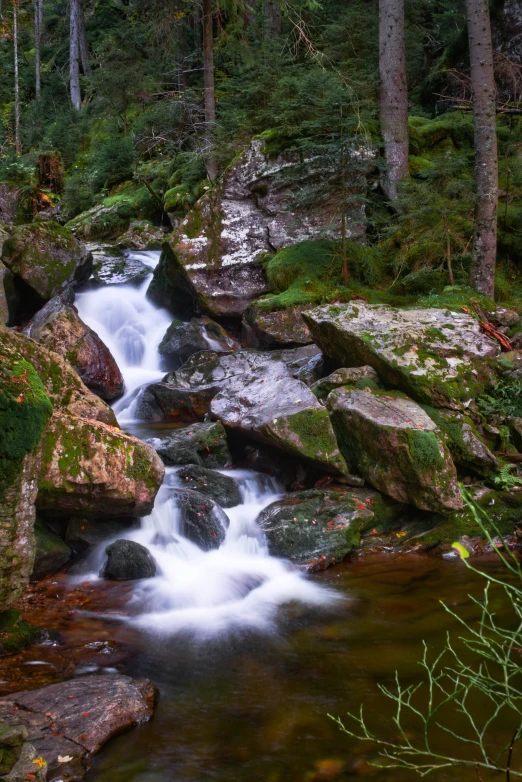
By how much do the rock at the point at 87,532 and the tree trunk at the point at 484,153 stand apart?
7416mm

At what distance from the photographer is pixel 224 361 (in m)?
10.5

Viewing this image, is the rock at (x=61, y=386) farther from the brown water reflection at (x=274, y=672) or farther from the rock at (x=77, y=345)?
the rock at (x=77, y=345)

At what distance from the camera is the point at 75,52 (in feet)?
92.9

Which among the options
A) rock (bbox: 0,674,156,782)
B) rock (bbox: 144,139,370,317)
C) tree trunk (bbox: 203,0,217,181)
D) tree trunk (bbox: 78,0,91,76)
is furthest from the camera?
tree trunk (bbox: 78,0,91,76)

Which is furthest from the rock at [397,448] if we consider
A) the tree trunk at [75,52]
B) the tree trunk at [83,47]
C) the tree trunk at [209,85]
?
the tree trunk at [83,47]

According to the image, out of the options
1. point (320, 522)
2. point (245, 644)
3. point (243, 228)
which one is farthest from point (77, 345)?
point (245, 644)

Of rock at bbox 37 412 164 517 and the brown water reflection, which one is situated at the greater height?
rock at bbox 37 412 164 517

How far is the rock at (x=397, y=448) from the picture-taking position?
6891 millimetres

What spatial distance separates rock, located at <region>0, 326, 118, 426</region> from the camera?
22.0ft

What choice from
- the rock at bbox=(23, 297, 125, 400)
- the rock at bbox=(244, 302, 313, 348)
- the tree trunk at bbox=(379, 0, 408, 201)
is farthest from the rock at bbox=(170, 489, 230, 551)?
the tree trunk at bbox=(379, 0, 408, 201)

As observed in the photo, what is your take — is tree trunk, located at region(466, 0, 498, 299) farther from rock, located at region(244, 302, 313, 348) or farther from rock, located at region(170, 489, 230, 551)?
rock, located at region(170, 489, 230, 551)

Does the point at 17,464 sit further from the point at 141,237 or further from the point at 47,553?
the point at 141,237

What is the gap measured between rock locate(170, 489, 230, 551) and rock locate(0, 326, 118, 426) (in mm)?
1429

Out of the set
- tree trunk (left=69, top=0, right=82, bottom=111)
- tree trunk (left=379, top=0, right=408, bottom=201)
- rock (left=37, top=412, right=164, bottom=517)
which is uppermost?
tree trunk (left=69, top=0, right=82, bottom=111)
